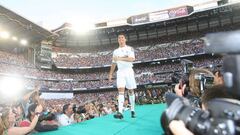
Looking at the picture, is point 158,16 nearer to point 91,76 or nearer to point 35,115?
point 91,76

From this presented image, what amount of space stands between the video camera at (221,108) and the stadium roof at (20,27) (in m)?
27.2

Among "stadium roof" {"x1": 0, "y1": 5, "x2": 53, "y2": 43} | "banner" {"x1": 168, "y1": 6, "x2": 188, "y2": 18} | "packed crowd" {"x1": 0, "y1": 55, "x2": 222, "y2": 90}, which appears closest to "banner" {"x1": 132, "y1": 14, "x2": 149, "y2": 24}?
"banner" {"x1": 168, "y1": 6, "x2": 188, "y2": 18}

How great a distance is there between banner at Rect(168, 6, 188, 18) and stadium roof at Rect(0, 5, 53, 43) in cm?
1750

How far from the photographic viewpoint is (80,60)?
44.5 metres

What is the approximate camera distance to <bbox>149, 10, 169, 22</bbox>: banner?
1564 inches

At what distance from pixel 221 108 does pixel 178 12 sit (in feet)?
129

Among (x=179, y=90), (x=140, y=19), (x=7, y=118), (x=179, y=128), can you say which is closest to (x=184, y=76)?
(x=179, y=90)

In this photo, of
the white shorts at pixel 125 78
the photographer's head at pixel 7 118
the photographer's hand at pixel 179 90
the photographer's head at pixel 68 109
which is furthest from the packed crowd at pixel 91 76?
the photographer's hand at pixel 179 90

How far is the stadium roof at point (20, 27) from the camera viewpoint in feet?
89.7

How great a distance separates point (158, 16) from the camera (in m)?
40.3

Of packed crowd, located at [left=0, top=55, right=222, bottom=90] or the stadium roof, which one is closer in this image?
the stadium roof

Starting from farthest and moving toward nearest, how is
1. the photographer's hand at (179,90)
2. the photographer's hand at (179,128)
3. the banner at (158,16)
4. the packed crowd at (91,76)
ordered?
1. the banner at (158,16)
2. the packed crowd at (91,76)
3. the photographer's hand at (179,90)
4. the photographer's hand at (179,128)

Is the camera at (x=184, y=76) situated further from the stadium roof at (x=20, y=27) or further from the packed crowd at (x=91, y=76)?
the packed crowd at (x=91, y=76)

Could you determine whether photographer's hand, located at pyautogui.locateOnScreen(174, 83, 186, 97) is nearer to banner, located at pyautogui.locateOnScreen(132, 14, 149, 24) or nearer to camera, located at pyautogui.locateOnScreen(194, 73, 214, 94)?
camera, located at pyautogui.locateOnScreen(194, 73, 214, 94)
